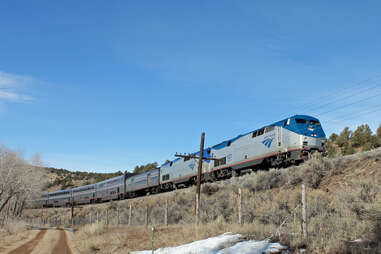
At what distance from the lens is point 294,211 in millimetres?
14312

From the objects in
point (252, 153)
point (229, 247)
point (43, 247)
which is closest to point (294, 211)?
point (229, 247)

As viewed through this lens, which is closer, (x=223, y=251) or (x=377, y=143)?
(x=223, y=251)

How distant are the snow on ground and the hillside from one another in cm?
57

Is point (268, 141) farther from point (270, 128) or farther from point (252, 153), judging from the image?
point (252, 153)

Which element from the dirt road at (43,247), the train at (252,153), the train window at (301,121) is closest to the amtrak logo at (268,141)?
the train at (252,153)

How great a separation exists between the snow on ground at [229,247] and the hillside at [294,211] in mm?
571

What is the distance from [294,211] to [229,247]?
4.76m

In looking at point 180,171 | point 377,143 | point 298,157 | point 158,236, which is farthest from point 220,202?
point 377,143

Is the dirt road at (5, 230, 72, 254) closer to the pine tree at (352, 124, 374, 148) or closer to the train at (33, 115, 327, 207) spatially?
the train at (33, 115, 327, 207)

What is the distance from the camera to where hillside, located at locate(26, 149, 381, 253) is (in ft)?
34.0

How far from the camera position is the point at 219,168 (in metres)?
32.8

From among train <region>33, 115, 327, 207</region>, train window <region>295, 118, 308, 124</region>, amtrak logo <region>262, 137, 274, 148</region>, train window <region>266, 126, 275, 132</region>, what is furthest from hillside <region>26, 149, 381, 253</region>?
train window <region>295, 118, 308, 124</region>

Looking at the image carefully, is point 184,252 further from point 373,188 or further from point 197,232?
point 373,188

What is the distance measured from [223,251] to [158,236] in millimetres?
7111
